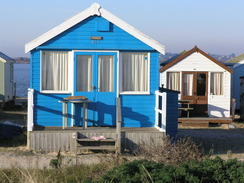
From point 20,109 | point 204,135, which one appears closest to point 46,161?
point 204,135

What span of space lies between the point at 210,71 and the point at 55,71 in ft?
35.2

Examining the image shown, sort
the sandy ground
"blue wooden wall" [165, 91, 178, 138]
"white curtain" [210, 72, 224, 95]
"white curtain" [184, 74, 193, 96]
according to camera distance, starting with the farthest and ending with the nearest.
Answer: "white curtain" [184, 74, 193, 96], "white curtain" [210, 72, 224, 95], the sandy ground, "blue wooden wall" [165, 91, 178, 138]

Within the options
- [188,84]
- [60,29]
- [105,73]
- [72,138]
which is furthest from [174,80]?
[72,138]

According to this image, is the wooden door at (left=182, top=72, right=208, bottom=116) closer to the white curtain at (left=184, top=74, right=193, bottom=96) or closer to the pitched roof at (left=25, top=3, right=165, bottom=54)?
the white curtain at (left=184, top=74, right=193, bottom=96)

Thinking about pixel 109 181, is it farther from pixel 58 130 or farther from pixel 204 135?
pixel 204 135

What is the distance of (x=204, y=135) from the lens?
18.7m

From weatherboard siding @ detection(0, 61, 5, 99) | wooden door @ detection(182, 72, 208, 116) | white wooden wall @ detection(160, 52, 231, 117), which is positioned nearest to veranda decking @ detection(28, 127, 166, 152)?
white wooden wall @ detection(160, 52, 231, 117)

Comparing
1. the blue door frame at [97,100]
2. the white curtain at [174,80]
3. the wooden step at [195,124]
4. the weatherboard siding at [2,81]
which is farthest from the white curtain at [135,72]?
the weatherboard siding at [2,81]

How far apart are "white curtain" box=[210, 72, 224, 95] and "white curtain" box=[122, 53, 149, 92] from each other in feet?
31.6

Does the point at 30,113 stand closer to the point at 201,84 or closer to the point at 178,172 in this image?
the point at 178,172

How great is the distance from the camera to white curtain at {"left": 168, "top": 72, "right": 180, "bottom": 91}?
934 inches

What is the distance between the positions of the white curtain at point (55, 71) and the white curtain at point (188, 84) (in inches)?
404

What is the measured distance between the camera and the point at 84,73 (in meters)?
14.4

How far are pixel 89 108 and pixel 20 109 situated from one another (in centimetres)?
1592
